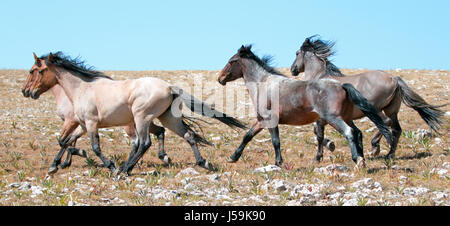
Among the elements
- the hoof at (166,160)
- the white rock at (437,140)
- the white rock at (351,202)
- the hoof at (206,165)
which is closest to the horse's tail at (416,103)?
the white rock at (437,140)

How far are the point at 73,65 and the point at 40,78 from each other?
67 centimetres

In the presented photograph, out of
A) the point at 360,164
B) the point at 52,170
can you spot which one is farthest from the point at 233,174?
the point at 52,170

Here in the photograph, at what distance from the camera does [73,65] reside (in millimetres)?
9414

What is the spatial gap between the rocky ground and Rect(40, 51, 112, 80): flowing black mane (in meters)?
1.55

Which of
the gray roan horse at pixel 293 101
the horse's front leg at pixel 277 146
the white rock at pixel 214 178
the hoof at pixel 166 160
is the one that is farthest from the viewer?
the hoof at pixel 166 160

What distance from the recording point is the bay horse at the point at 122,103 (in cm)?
837

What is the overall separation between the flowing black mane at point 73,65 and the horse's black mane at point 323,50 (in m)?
4.59

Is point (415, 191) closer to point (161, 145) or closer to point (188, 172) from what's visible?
point (188, 172)

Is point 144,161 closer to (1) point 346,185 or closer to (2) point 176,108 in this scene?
(2) point 176,108

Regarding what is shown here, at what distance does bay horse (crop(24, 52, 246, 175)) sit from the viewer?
329 inches

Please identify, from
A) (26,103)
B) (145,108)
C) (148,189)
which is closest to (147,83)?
(145,108)

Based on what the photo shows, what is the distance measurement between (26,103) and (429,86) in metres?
14.4

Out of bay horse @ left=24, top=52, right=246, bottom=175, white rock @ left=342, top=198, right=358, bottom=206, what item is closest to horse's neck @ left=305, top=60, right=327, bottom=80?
bay horse @ left=24, top=52, right=246, bottom=175

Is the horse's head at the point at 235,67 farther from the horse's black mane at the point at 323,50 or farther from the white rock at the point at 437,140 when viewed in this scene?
the white rock at the point at 437,140
